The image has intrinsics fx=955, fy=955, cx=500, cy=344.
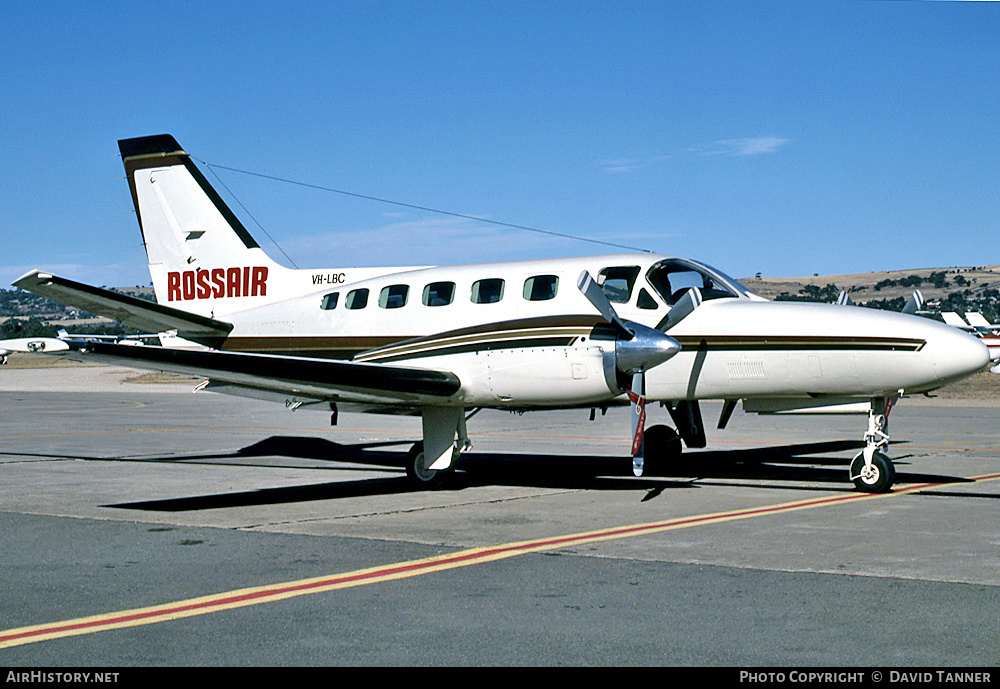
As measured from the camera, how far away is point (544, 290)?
1300cm

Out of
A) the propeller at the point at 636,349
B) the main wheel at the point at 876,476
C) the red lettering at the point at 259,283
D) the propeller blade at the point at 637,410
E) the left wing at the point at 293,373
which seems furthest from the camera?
the red lettering at the point at 259,283

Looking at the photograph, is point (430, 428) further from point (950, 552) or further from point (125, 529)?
point (950, 552)

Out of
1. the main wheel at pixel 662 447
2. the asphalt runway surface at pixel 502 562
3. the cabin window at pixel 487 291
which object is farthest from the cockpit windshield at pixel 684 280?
the main wheel at pixel 662 447

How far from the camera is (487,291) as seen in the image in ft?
44.0

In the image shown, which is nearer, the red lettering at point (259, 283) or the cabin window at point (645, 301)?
the cabin window at point (645, 301)

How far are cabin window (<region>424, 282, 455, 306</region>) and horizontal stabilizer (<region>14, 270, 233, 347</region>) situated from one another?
4.04m

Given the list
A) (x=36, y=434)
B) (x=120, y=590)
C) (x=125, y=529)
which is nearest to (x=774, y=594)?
(x=120, y=590)

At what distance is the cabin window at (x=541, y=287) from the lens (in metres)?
12.9

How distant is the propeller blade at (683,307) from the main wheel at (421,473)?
3750mm

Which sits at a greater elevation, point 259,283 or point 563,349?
point 259,283

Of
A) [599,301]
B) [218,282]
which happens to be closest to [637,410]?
[599,301]

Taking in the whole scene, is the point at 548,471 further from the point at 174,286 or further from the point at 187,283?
the point at 174,286

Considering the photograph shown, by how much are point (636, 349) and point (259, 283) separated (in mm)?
7878

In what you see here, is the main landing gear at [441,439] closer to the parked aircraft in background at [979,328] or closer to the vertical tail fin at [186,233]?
the vertical tail fin at [186,233]
